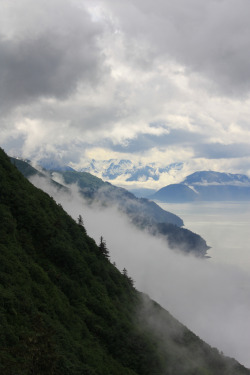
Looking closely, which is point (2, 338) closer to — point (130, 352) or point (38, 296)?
point (38, 296)

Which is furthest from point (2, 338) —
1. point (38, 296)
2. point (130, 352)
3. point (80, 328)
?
Result: point (130, 352)

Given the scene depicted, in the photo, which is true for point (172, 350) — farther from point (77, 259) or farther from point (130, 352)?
point (77, 259)

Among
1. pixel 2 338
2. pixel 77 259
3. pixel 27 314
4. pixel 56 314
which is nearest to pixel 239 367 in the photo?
pixel 77 259

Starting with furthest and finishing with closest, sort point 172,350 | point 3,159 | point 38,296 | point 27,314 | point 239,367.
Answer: point 239,367 < point 3,159 < point 172,350 < point 38,296 < point 27,314

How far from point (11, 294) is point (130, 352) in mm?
40410

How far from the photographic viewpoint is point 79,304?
291ft

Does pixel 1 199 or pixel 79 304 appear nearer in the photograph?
pixel 79 304

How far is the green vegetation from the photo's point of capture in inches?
2325

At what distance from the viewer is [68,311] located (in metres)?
81.2

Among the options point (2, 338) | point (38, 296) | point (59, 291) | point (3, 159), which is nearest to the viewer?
point (2, 338)

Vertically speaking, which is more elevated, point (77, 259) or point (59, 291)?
point (77, 259)

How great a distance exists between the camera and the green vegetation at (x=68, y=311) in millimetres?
59062

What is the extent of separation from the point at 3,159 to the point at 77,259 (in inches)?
1769

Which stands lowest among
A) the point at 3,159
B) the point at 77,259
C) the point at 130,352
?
the point at 130,352
